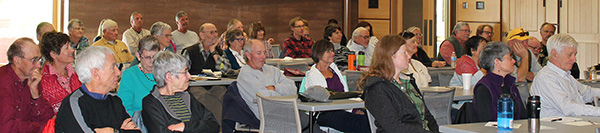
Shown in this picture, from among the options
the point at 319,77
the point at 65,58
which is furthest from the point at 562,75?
the point at 65,58

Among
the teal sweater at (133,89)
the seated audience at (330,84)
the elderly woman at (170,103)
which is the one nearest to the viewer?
the elderly woman at (170,103)

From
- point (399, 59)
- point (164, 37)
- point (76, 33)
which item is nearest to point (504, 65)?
point (399, 59)

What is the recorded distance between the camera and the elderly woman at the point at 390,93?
3600 millimetres

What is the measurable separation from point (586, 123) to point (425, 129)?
3.03 ft

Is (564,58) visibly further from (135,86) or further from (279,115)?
(135,86)

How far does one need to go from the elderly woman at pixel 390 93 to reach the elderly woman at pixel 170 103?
933 millimetres

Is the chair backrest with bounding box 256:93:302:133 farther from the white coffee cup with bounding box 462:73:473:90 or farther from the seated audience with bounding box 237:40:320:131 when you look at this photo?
the white coffee cup with bounding box 462:73:473:90

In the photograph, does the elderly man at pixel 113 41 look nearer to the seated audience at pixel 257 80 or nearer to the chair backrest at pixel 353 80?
the seated audience at pixel 257 80

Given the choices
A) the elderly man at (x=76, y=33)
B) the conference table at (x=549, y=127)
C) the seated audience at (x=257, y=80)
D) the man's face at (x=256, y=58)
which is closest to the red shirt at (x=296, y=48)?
the elderly man at (x=76, y=33)

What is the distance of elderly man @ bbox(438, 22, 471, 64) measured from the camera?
8.89 meters

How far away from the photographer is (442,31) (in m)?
13.4

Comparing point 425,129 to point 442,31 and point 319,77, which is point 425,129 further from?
point 442,31

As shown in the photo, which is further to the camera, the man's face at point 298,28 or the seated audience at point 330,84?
the man's face at point 298,28

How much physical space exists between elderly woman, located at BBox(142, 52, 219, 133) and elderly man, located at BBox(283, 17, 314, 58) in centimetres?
588
